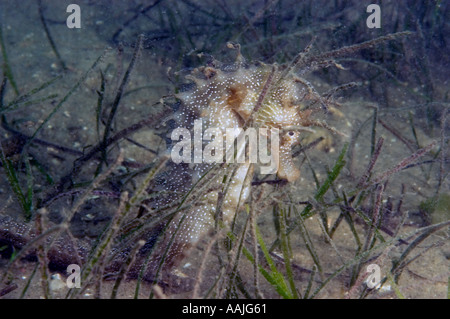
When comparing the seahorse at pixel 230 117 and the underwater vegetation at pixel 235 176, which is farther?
the seahorse at pixel 230 117

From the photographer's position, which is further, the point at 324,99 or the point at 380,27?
the point at 380,27

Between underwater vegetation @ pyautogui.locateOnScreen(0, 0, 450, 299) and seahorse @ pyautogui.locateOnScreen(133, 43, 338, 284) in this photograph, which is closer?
underwater vegetation @ pyautogui.locateOnScreen(0, 0, 450, 299)

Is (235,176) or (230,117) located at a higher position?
(230,117)
